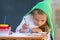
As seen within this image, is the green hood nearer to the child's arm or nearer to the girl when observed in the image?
the girl

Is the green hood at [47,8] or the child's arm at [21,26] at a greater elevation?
the green hood at [47,8]

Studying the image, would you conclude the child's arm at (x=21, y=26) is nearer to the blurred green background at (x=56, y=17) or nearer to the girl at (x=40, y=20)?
the girl at (x=40, y=20)

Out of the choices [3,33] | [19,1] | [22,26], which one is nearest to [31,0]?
[19,1]

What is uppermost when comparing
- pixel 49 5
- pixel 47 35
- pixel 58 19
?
pixel 49 5

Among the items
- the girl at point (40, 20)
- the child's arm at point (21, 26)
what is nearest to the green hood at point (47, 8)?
the girl at point (40, 20)

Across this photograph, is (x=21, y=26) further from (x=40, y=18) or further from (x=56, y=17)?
(x=56, y=17)

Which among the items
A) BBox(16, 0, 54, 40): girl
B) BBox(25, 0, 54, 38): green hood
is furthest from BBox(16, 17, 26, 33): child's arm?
BBox(25, 0, 54, 38): green hood

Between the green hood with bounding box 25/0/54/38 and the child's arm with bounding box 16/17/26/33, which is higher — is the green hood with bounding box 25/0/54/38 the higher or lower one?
the higher one

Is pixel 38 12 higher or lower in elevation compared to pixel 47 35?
higher

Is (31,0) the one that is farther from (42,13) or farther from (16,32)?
(16,32)

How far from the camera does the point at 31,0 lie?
41.3 inches

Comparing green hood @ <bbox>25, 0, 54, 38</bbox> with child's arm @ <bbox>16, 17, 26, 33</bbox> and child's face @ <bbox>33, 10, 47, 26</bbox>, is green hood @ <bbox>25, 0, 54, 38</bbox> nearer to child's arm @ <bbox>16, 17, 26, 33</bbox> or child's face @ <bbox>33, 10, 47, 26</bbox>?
child's face @ <bbox>33, 10, 47, 26</bbox>

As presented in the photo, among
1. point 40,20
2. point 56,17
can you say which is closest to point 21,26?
point 40,20

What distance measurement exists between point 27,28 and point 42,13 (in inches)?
6.0
